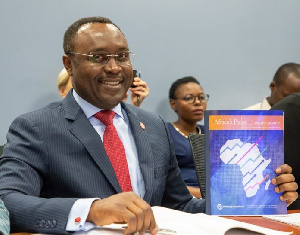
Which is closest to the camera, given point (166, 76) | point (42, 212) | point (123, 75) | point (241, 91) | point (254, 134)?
point (42, 212)

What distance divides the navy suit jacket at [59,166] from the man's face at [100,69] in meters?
0.09

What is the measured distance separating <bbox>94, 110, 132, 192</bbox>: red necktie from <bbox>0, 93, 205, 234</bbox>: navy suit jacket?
4 cm

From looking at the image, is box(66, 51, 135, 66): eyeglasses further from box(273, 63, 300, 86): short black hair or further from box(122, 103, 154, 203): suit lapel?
box(273, 63, 300, 86): short black hair

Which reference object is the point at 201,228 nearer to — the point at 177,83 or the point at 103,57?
the point at 103,57

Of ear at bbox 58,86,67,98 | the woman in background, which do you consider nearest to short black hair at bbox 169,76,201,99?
the woman in background

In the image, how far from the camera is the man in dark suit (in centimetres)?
149

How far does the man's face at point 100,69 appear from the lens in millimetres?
1953

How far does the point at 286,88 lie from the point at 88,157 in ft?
11.3

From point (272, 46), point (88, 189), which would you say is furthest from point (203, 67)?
point (88, 189)

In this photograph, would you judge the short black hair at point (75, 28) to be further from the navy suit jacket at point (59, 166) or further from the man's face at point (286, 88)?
the man's face at point (286, 88)

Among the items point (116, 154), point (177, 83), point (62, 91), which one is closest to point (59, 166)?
point (116, 154)

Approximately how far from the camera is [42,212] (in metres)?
1.51

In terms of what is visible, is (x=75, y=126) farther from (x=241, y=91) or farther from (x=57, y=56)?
(x=241, y=91)

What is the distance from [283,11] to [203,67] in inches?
43.8
